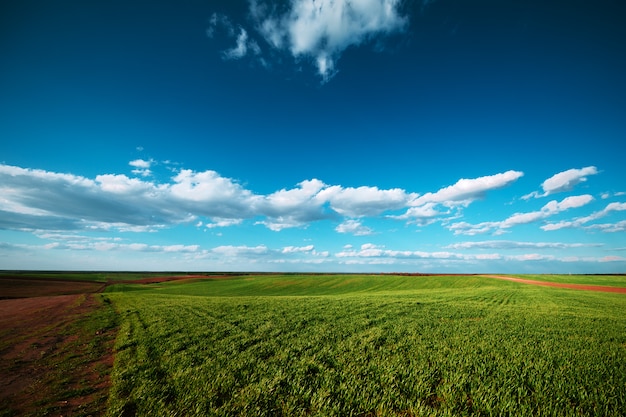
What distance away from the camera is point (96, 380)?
8312mm

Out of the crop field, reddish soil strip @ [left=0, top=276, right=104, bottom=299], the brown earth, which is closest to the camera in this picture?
the crop field

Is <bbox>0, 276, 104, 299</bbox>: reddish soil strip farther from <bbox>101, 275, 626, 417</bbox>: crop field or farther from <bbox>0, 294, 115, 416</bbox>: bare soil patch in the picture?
<bbox>101, 275, 626, 417</bbox>: crop field

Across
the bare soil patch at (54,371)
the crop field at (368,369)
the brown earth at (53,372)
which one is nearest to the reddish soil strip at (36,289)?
the bare soil patch at (54,371)

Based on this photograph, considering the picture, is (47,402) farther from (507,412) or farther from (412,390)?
(507,412)

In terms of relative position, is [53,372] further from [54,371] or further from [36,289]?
[36,289]

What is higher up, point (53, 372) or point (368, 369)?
point (368, 369)

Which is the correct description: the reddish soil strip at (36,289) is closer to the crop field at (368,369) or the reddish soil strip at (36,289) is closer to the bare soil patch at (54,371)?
the bare soil patch at (54,371)

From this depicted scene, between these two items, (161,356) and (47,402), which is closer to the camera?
(47,402)

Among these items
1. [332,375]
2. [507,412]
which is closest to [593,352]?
[507,412]

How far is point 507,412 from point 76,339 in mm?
19178

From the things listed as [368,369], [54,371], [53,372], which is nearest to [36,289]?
[54,371]

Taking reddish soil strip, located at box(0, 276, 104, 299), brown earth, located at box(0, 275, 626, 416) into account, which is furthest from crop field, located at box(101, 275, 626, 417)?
reddish soil strip, located at box(0, 276, 104, 299)

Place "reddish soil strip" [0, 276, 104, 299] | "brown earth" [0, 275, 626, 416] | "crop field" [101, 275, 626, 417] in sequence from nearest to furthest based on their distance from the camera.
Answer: "crop field" [101, 275, 626, 417]
"brown earth" [0, 275, 626, 416]
"reddish soil strip" [0, 276, 104, 299]

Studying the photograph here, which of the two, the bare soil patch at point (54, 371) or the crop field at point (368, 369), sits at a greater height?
the crop field at point (368, 369)
